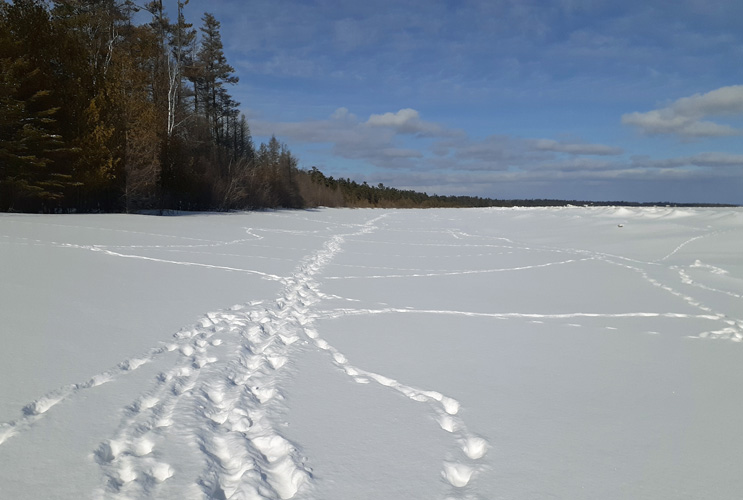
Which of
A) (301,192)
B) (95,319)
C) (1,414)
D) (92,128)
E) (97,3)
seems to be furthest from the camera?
(301,192)

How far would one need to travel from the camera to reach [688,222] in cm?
1758

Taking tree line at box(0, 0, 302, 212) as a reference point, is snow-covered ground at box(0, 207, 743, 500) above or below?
below

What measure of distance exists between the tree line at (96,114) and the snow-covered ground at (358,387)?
11.8 m

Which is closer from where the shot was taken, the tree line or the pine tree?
the tree line

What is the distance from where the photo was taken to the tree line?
54.7ft

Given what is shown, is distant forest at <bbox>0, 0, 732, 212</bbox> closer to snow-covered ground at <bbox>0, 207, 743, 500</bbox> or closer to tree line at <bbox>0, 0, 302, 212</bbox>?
tree line at <bbox>0, 0, 302, 212</bbox>

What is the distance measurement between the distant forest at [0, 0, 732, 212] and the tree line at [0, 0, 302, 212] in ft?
0.16

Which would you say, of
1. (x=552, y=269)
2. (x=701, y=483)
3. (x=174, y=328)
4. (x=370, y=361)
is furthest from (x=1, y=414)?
(x=552, y=269)

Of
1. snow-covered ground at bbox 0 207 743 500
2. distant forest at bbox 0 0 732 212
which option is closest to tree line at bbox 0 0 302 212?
distant forest at bbox 0 0 732 212

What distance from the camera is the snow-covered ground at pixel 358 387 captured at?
2.32 meters

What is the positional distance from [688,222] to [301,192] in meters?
41.6

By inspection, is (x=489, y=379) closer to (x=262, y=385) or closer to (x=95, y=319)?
(x=262, y=385)

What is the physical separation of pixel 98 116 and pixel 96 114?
5.8 inches

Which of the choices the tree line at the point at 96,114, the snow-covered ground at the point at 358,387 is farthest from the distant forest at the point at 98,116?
the snow-covered ground at the point at 358,387
